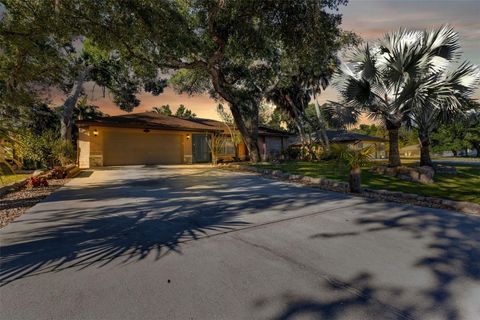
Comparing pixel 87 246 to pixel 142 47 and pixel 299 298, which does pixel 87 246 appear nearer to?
pixel 299 298

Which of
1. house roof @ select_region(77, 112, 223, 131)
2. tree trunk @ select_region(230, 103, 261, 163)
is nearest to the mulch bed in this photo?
house roof @ select_region(77, 112, 223, 131)

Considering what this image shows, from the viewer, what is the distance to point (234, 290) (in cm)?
251

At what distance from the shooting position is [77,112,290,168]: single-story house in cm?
1675

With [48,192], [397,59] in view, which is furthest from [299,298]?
[397,59]

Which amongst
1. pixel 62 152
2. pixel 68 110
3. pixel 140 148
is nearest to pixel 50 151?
pixel 62 152

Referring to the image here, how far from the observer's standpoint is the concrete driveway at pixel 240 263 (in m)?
→ 2.26

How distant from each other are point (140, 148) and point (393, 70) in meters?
15.9

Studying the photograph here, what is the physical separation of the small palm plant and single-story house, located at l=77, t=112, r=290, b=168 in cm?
1244

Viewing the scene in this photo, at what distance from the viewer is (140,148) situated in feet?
61.9

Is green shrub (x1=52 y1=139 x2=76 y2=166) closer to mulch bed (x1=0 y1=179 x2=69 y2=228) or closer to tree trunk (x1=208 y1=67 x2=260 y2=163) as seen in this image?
mulch bed (x1=0 y1=179 x2=69 y2=228)

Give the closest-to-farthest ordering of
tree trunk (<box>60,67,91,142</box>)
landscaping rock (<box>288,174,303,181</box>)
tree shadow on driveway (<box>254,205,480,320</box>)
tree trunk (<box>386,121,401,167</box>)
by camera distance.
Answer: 1. tree shadow on driveway (<box>254,205,480,320</box>)
2. landscaping rock (<box>288,174,303,181</box>)
3. tree trunk (<box>386,121,401,167</box>)
4. tree trunk (<box>60,67,91,142</box>)

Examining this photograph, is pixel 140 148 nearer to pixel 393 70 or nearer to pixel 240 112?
pixel 240 112

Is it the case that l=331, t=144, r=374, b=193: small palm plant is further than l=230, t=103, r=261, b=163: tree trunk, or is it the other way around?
l=230, t=103, r=261, b=163: tree trunk

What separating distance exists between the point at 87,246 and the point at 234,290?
88.8 inches
